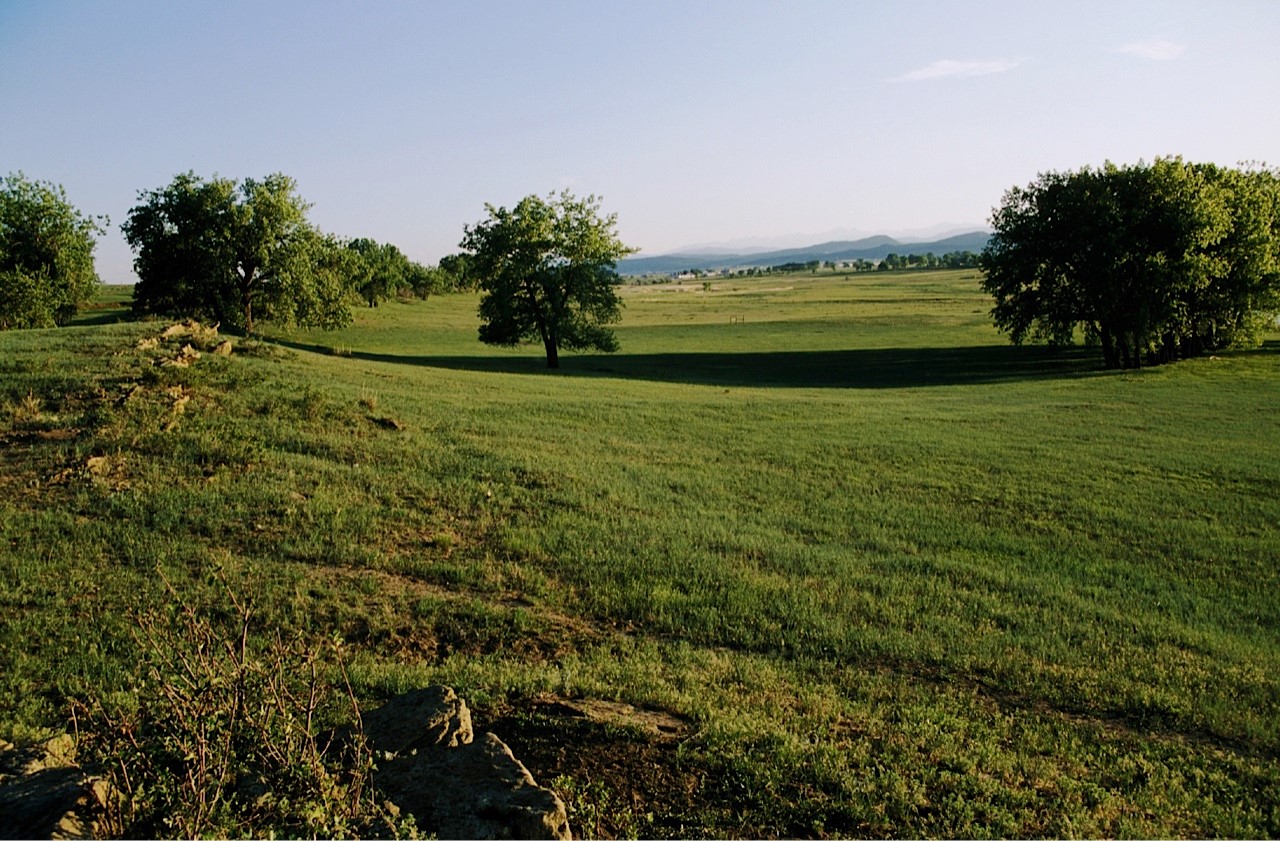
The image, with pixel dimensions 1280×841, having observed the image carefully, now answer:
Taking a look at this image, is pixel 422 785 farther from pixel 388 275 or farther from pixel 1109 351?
pixel 388 275

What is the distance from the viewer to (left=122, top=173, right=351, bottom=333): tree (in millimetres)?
45281

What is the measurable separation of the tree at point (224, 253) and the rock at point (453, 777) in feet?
148

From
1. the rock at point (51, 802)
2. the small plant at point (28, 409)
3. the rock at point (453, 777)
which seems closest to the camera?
the rock at point (51, 802)

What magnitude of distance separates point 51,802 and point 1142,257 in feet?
180

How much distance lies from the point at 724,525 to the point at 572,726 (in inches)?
308

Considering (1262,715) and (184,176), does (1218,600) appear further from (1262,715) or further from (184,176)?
(184,176)

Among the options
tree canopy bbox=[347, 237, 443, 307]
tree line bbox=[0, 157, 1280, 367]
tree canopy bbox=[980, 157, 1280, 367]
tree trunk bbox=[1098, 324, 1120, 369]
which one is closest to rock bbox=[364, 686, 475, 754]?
tree line bbox=[0, 157, 1280, 367]

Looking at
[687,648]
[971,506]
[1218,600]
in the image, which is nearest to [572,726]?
[687,648]

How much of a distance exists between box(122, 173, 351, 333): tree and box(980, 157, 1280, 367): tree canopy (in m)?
44.9

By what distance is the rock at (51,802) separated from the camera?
13.9ft

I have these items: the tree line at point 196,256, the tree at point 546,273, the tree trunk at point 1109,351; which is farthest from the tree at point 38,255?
the tree trunk at point 1109,351

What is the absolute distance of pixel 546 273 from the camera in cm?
4991

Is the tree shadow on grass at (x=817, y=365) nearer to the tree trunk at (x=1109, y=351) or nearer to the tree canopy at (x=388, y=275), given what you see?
the tree trunk at (x=1109, y=351)

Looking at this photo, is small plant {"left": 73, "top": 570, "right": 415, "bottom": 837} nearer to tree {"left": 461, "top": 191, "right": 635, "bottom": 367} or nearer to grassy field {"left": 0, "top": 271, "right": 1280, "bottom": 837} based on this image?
grassy field {"left": 0, "top": 271, "right": 1280, "bottom": 837}
